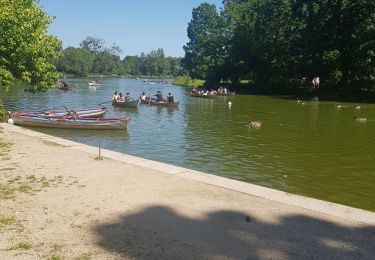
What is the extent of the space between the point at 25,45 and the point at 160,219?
850 inches

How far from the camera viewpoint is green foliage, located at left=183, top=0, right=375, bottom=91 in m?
59.4

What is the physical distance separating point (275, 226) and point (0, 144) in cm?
1298

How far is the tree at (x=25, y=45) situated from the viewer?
2439 centimetres

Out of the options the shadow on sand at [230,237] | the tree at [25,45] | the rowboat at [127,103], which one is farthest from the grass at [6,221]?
the rowboat at [127,103]

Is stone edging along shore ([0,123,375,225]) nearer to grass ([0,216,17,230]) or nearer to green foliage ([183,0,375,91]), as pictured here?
grass ([0,216,17,230])

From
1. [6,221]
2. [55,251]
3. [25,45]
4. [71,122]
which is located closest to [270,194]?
[55,251]

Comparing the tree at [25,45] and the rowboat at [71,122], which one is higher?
the tree at [25,45]

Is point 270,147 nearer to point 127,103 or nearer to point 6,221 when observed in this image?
point 6,221

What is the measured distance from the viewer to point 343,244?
7.71m

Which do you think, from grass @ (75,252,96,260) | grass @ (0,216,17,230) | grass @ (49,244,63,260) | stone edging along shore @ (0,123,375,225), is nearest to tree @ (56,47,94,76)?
stone edging along shore @ (0,123,375,225)

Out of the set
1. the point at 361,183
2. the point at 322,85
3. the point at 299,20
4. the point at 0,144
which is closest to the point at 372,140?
the point at 361,183

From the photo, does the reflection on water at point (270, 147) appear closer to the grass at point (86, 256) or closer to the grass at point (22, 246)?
the grass at point (86, 256)

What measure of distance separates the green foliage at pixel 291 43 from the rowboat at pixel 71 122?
137ft

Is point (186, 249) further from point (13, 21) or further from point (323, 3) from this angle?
point (323, 3)
